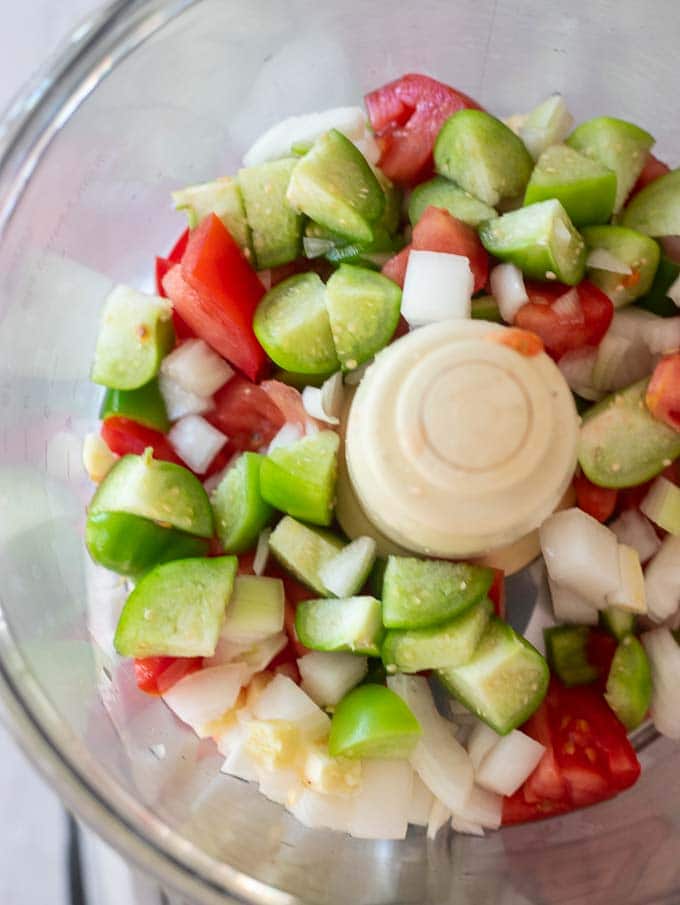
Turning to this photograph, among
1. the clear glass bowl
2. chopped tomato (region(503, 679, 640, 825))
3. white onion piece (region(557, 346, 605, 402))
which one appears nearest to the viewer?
the clear glass bowl

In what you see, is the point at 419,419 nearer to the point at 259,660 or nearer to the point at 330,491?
the point at 330,491

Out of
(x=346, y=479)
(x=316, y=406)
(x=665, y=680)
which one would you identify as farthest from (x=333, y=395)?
(x=665, y=680)

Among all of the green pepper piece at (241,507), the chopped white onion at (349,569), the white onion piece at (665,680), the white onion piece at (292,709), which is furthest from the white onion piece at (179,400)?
the white onion piece at (665,680)

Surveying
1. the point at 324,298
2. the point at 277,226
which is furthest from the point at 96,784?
the point at 277,226

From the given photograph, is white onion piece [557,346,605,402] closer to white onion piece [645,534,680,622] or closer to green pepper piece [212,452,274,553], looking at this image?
white onion piece [645,534,680,622]

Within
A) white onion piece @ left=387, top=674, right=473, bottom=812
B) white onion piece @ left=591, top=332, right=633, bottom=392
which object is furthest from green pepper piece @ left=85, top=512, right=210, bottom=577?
white onion piece @ left=591, top=332, right=633, bottom=392
